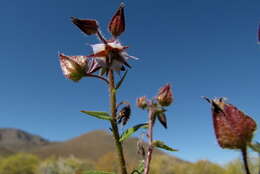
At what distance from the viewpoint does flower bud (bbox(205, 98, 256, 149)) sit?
0.78 meters

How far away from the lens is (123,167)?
1.01m

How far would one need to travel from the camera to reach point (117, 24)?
4.00ft

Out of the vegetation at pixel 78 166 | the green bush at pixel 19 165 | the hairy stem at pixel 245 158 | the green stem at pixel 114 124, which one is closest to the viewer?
the hairy stem at pixel 245 158

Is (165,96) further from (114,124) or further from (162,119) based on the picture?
(114,124)

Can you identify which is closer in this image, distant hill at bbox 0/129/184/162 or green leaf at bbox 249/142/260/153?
green leaf at bbox 249/142/260/153

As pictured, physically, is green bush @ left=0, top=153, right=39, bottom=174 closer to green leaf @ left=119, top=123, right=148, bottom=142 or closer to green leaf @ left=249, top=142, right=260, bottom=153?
green leaf @ left=119, top=123, right=148, bottom=142

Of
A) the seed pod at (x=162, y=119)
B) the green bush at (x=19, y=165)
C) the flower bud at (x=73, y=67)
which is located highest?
the flower bud at (x=73, y=67)

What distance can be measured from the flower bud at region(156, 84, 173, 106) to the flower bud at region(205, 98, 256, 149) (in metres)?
0.37

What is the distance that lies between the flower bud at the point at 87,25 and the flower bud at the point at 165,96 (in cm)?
36

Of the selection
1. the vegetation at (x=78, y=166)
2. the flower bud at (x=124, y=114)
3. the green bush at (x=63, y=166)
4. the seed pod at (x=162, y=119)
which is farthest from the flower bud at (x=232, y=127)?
the green bush at (x=63, y=166)

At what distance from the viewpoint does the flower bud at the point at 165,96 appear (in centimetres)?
117

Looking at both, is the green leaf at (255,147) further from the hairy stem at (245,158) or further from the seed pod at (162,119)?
the seed pod at (162,119)

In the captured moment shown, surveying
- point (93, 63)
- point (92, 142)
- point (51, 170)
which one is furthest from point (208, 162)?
point (92, 142)

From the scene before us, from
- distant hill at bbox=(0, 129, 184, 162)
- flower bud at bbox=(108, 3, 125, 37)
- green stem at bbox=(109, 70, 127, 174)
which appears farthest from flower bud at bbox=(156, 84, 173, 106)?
distant hill at bbox=(0, 129, 184, 162)
